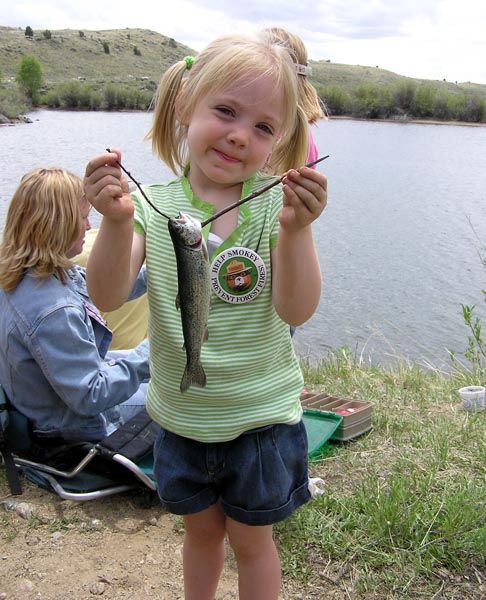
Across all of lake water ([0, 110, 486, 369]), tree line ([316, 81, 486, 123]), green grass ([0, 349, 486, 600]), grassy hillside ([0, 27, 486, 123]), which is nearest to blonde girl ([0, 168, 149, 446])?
green grass ([0, 349, 486, 600])

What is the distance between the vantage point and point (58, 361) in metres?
3.30

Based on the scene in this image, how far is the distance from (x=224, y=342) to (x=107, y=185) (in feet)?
1.90

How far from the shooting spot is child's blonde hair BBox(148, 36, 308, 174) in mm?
1919

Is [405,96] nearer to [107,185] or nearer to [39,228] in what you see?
[39,228]

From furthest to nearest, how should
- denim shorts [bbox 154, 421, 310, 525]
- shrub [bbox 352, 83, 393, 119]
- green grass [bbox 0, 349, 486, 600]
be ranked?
1. shrub [bbox 352, 83, 393, 119]
2. green grass [bbox 0, 349, 486, 600]
3. denim shorts [bbox 154, 421, 310, 525]

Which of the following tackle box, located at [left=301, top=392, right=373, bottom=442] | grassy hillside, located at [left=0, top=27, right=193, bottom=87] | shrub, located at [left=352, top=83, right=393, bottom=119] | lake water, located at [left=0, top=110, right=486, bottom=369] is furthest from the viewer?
grassy hillside, located at [left=0, top=27, right=193, bottom=87]

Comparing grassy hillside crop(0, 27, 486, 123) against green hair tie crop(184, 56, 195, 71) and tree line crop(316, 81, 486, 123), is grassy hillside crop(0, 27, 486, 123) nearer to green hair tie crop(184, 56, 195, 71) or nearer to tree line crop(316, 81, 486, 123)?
tree line crop(316, 81, 486, 123)

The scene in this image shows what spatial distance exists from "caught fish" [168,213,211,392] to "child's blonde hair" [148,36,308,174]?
580 mm

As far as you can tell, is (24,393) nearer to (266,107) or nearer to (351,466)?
(351,466)

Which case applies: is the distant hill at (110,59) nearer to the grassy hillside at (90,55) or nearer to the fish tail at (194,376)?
the grassy hillside at (90,55)

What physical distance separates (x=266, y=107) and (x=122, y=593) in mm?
2033

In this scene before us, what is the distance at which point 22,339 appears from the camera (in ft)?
11.0

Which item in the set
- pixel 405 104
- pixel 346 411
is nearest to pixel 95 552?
pixel 346 411

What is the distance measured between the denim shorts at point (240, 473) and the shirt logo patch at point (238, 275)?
43 cm
